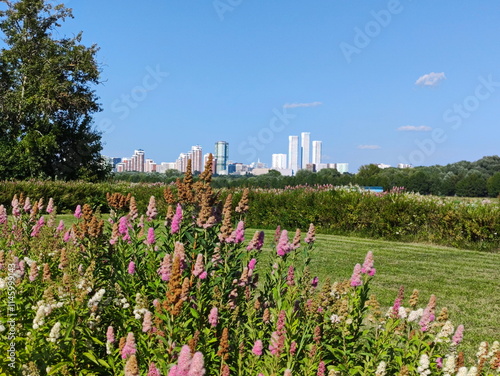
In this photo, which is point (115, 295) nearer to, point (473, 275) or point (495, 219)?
point (473, 275)

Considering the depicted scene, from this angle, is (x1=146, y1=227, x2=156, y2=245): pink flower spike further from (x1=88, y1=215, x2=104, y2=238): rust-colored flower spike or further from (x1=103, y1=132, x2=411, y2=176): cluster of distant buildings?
(x1=103, y1=132, x2=411, y2=176): cluster of distant buildings

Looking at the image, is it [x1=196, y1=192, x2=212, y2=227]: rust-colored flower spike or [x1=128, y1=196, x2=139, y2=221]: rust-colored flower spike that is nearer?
[x1=196, y1=192, x2=212, y2=227]: rust-colored flower spike

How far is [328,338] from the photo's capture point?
10.4ft

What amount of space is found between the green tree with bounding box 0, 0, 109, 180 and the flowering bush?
23.4m

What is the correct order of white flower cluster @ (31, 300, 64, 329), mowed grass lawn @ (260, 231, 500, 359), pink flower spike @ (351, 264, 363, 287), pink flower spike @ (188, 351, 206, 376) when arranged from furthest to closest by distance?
mowed grass lawn @ (260, 231, 500, 359), pink flower spike @ (351, 264, 363, 287), white flower cluster @ (31, 300, 64, 329), pink flower spike @ (188, 351, 206, 376)

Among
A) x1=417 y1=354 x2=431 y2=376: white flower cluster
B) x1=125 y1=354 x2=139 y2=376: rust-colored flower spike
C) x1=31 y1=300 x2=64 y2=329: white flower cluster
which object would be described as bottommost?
x1=417 y1=354 x2=431 y2=376: white flower cluster

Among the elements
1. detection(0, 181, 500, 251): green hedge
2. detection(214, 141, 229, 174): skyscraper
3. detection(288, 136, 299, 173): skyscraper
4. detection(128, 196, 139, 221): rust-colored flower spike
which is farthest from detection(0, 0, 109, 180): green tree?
detection(288, 136, 299, 173): skyscraper

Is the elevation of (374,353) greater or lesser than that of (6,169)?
lesser

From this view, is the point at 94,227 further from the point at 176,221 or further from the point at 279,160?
the point at 279,160

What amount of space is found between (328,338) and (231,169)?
12735cm

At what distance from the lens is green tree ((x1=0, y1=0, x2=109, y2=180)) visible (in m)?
25.4

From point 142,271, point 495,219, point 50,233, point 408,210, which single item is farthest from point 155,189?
point 142,271

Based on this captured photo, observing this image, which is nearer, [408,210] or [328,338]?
[328,338]

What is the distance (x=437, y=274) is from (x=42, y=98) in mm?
22908
